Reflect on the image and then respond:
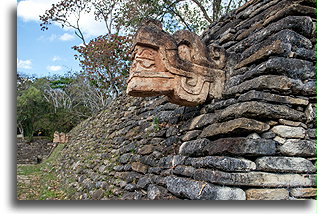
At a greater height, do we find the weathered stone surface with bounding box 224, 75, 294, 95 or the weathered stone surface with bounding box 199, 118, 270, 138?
the weathered stone surface with bounding box 224, 75, 294, 95

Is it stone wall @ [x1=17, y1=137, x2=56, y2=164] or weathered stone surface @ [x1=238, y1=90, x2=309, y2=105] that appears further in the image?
stone wall @ [x1=17, y1=137, x2=56, y2=164]

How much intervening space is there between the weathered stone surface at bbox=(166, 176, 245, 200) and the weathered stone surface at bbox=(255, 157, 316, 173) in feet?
0.80

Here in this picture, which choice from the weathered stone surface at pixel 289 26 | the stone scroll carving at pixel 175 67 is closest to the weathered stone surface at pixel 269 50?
the weathered stone surface at pixel 289 26

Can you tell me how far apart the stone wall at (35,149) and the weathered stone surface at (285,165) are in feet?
46.5

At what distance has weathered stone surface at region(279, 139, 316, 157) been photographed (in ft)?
6.49

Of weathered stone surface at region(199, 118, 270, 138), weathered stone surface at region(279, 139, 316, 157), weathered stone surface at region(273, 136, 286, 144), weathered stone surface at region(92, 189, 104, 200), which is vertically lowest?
weathered stone surface at region(92, 189, 104, 200)

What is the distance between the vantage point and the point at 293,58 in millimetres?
2215

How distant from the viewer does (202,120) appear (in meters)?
2.67

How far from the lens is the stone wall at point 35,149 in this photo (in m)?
14.7

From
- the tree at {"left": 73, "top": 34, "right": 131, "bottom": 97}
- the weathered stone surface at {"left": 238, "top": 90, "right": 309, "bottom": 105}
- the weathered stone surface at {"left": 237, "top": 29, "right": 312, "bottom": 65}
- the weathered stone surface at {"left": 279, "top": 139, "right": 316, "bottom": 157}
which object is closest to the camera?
the weathered stone surface at {"left": 279, "top": 139, "right": 316, "bottom": 157}

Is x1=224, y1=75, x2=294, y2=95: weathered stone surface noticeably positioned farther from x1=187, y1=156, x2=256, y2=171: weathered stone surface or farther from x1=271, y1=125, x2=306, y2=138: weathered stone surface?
x1=187, y1=156, x2=256, y2=171: weathered stone surface

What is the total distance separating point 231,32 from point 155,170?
5.94 feet

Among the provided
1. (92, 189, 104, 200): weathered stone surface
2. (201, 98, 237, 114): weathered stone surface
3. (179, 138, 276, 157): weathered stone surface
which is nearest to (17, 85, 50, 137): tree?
(92, 189, 104, 200): weathered stone surface

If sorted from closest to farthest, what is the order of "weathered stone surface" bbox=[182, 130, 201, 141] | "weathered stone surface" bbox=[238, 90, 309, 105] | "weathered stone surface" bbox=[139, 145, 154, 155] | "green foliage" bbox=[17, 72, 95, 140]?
"weathered stone surface" bbox=[238, 90, 309, 105], "weathered stone surface" bbox=[182, 130, 201, 141], "weathered stone surface" bbox=[139, 145, 154, 155], "green foliage" bbox=[17, 72, 95, 140]
